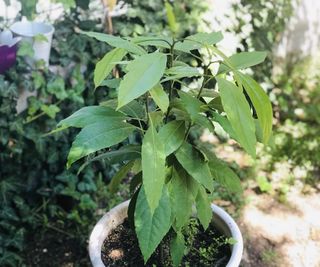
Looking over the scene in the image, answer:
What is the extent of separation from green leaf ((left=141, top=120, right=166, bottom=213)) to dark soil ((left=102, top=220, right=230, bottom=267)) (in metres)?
0.49

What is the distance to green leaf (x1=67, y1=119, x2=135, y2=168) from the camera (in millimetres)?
1294

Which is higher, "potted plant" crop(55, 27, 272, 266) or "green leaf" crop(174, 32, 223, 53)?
"green leaf" crop(174, 32, 223, 53)

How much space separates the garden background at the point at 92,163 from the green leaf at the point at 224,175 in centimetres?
84

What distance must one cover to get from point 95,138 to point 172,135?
8.8 inches

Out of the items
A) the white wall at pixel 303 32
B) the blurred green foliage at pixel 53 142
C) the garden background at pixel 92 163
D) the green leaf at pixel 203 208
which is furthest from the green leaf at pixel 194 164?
the white wall at pixel 303 32

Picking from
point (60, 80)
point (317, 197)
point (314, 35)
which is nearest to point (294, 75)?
point (314, 35)

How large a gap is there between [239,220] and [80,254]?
90cm

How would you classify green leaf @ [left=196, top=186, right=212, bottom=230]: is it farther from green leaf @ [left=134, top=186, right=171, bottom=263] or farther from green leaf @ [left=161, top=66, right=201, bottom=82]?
green leaf @ [left=161, top=66, right=201, bottom=82]

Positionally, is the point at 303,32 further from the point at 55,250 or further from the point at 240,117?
the point at 240,117

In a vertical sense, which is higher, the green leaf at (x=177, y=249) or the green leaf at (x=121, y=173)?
the green leaf at (x=121, y=173)

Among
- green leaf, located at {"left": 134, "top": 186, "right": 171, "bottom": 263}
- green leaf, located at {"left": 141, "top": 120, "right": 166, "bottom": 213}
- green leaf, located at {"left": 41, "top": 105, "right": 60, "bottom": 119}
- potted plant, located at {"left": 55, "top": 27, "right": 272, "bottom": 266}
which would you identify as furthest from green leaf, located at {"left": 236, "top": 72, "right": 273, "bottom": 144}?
green leaf, located at {"left": 41, "top": 105, "right": 60, "bottom": 119}

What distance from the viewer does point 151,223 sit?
134 centimetres

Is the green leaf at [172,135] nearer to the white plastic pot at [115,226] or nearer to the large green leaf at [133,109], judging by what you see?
the large green leaf at [133,109]

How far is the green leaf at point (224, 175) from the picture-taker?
1.50m
